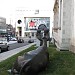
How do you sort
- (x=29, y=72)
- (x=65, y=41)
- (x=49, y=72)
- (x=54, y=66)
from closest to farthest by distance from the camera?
(x=29, y=72)
(x=49, y=72)
(x=54, y=66)
(x=65, y=41)

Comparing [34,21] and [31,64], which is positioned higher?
[34,21]

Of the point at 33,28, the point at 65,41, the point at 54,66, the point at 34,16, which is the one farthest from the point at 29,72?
the point at 34,16

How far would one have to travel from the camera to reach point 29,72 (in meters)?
8.97

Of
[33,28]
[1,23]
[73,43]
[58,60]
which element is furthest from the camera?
[1,23]

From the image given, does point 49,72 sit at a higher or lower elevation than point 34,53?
lower

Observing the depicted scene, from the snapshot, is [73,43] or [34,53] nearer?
[34,53]

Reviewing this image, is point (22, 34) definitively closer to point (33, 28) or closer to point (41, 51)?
point (33, 28)

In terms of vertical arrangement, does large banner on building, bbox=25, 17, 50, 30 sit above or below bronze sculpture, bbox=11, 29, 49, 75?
above

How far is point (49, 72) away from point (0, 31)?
114645mm

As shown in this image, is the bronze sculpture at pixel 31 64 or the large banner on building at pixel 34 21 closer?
the bronze sculpture at pixel 31 64

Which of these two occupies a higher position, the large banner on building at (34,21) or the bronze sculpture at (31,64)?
the large banner on building at (34,21)

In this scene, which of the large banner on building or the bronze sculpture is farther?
the large banner on building

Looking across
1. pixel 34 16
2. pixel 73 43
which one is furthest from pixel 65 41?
pixel 34 16

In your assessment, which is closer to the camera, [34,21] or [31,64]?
[31,64]
